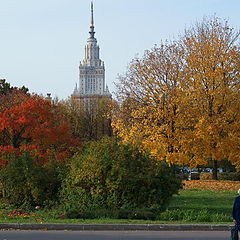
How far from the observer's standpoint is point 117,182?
21312 millimetres

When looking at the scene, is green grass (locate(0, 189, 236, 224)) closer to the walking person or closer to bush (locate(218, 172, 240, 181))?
the walking person

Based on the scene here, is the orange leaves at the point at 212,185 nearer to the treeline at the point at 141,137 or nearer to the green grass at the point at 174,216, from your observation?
the treeline at the point at 141,137

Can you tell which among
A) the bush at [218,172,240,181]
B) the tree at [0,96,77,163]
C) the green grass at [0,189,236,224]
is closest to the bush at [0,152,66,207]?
the green grass at [0,189,236,224]

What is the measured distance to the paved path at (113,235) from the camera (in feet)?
50.4

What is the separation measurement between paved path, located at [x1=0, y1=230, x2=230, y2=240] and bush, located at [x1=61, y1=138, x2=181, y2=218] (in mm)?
4100

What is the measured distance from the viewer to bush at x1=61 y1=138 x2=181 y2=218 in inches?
841

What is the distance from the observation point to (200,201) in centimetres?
2700

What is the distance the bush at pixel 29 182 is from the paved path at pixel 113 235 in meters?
6.36

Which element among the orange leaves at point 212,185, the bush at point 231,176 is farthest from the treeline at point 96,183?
the bush at point 231,176

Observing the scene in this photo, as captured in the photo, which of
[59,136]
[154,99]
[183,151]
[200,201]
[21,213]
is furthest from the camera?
[154,99]

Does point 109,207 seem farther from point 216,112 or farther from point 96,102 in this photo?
point 96,102

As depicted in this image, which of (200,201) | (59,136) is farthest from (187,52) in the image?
(200,201)

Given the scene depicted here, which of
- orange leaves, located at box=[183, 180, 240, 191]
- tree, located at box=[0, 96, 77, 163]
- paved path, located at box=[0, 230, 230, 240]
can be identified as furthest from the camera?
Answer: orange leaves, located at box=[183, 180, 240, 191]

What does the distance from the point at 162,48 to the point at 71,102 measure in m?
50.9
